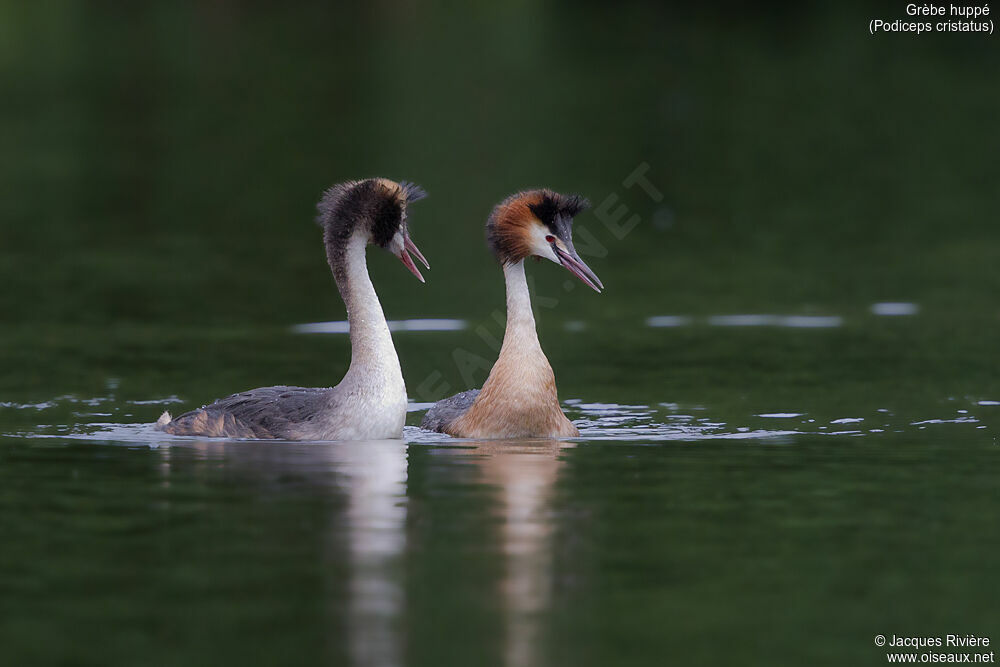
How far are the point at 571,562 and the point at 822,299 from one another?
12461 mm

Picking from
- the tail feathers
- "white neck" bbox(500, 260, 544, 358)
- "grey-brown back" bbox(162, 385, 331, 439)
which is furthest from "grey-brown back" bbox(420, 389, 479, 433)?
the tail feathers

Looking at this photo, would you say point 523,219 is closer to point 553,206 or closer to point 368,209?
point 553,206

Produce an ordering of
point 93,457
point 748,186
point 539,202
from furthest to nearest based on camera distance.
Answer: point 748,186, point 539,202, point 93,457

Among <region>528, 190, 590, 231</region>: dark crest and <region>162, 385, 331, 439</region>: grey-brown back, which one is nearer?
<region>162, 385, 331, 439</region>: grey-brown back

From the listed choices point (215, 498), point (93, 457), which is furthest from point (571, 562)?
point (93, 457)

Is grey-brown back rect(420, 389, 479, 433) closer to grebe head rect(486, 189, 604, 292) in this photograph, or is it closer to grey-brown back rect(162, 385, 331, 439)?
grey-brown back rect(162, 385, 331, 439)

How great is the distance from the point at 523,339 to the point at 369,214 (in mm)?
1608

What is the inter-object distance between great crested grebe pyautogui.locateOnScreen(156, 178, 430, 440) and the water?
0.90 ft

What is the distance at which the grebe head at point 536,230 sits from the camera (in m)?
15.3

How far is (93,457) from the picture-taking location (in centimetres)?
1396

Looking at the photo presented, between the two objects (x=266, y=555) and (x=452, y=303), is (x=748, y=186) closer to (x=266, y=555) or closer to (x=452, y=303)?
(x=452, y=303)

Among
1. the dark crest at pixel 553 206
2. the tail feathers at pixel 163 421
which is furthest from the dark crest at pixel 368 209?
the tail feathers at pixel 163 421

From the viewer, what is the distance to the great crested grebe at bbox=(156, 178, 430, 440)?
1463cm

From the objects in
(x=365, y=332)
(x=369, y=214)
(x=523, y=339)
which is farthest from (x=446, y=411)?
(x=369, y=214)
